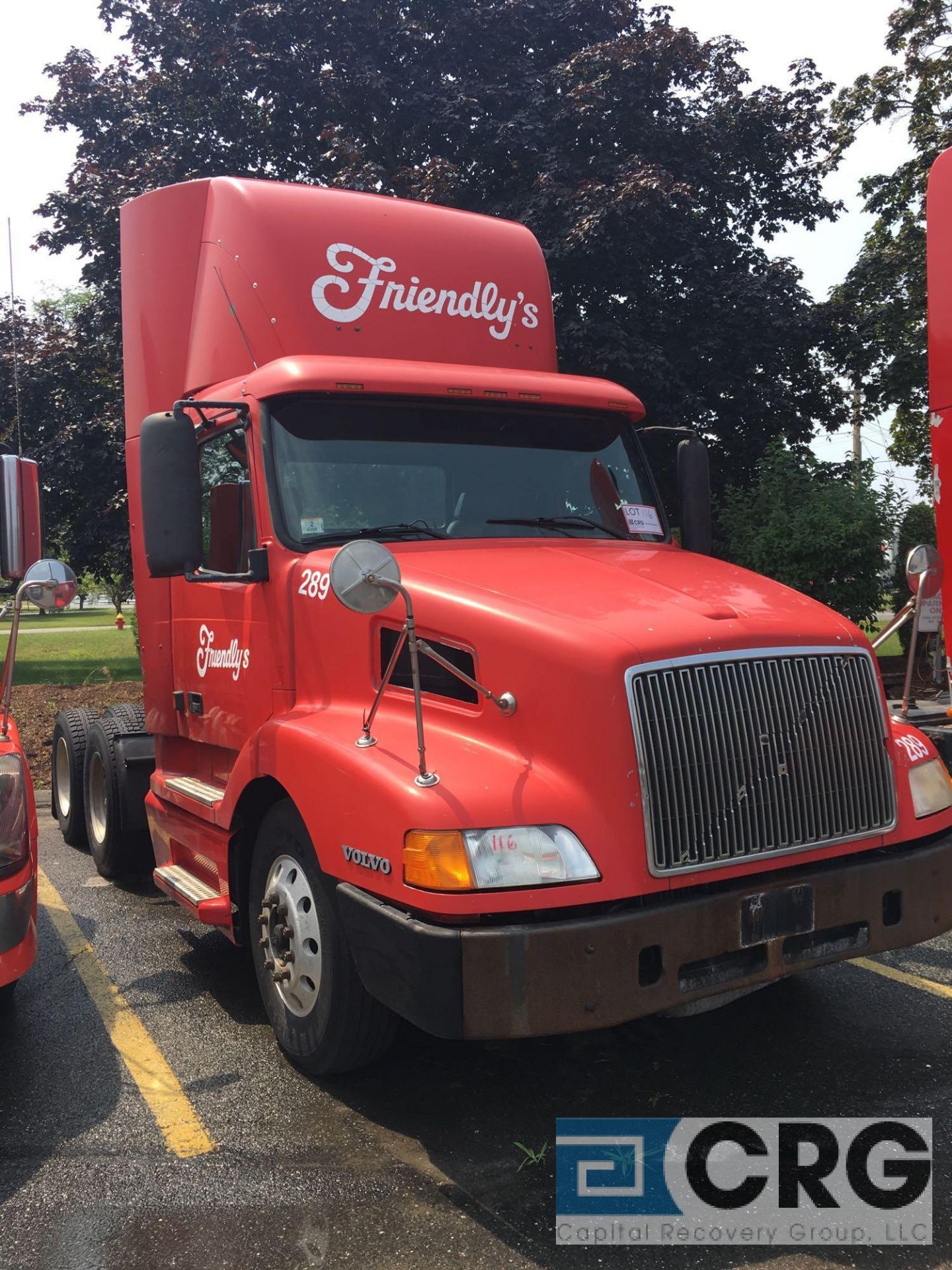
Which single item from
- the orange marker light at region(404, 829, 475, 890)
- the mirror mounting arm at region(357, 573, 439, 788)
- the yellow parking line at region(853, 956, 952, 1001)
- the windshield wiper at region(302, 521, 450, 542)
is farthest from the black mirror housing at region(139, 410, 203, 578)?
the yellow parking line at region(853, 956, 952, 1001)

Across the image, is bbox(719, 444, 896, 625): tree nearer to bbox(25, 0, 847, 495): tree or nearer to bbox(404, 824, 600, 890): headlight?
bbox(25, 0, 847, 495): tree

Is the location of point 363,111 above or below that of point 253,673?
above

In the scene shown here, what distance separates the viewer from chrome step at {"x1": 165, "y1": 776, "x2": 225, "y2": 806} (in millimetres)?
5355

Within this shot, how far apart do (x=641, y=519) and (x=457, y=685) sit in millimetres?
Result: 1657

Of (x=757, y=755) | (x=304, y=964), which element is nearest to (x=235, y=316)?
(x=304, y=964)

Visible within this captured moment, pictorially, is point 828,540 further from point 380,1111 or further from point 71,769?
point 380,1111

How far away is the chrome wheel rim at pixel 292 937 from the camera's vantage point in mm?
4227

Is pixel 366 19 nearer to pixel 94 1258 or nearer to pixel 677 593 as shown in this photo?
pixel 677 593

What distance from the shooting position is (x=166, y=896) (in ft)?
23.4

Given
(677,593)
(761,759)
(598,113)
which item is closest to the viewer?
(761,759)

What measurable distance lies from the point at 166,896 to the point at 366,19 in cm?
1440

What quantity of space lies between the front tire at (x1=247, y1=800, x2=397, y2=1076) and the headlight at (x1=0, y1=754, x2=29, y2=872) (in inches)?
35.3

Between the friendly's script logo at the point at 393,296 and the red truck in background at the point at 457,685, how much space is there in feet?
0.05

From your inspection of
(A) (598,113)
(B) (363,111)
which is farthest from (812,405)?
(B) (363,111)
